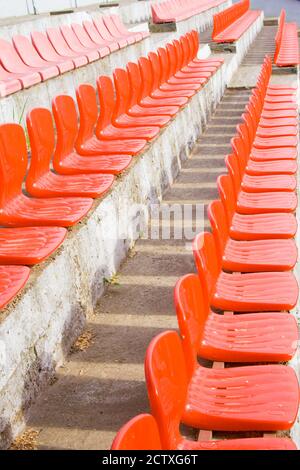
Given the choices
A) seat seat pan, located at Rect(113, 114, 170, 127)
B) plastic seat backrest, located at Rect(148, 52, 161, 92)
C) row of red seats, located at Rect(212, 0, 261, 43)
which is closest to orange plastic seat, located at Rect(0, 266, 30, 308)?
seat seat pan, located at Rect(113, 114, 170, 127)

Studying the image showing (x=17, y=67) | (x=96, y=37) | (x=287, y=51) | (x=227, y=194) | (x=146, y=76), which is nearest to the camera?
(x=227, y=194)

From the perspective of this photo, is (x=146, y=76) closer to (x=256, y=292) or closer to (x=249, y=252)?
(x=249, y=252)

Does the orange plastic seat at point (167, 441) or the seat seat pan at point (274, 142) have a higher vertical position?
the orange plastic seat at point (167, 441)

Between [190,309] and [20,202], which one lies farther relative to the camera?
[20,202]

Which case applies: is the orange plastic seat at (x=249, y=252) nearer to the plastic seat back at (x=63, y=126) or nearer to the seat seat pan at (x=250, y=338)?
the seat seat pan at (x=250, y=338)

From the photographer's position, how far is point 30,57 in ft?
16.9

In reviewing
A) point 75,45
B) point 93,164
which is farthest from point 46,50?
point 93,164

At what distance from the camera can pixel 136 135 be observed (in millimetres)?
3832

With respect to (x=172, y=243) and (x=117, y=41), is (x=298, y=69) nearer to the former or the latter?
(x=117, y=41)

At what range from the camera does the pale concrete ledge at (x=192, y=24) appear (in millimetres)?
9836

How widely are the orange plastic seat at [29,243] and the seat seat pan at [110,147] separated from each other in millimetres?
1113

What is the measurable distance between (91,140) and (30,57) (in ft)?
5.93

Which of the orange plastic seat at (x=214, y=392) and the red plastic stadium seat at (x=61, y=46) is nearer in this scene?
the orange plastic seat at (x=214, y=392)

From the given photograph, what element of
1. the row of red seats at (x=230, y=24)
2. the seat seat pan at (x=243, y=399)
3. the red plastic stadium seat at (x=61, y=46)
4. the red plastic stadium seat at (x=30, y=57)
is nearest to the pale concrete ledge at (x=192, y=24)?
the row of red seats at (x=230, y=24)
